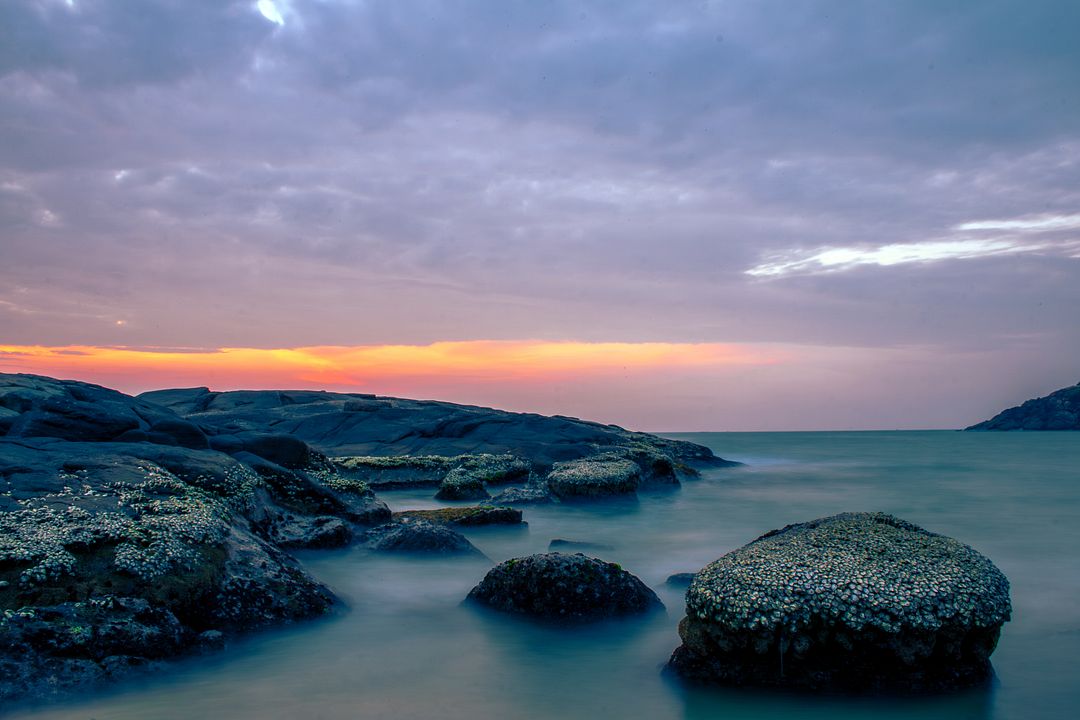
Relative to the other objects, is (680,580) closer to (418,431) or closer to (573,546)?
(573,546)

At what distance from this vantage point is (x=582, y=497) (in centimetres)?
2420

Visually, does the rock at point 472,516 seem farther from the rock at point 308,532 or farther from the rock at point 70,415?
the rock at point 70,415

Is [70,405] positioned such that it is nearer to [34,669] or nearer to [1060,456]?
[34,669]

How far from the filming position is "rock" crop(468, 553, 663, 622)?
33.5 ft

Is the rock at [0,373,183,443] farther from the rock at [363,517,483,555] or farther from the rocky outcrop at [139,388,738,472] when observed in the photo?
the rocky outcrop at [139,388,738,472]

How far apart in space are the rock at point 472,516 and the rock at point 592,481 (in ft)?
17.3

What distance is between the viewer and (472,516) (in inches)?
716

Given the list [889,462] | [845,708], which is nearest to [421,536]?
[845,708]

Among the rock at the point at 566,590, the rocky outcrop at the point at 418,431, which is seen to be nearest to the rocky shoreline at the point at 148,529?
the rock at the point at 566,590

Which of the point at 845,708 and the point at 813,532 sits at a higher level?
the point at 813,532

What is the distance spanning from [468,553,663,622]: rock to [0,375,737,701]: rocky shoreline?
98.7 inches

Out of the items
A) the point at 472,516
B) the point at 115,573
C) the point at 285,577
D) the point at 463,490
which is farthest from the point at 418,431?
the point at 115,573

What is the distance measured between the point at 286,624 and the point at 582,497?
15273 mm

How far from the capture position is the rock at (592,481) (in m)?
24.3
